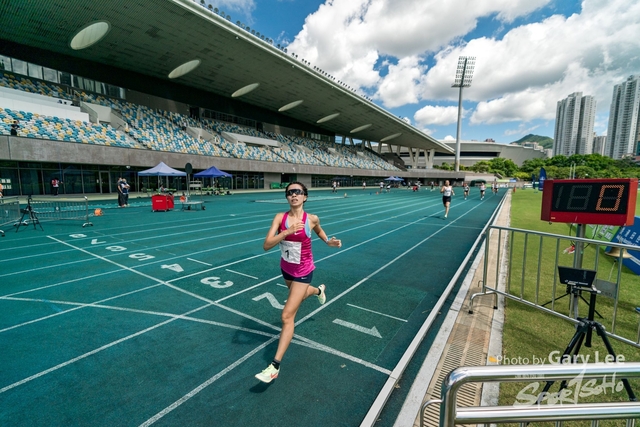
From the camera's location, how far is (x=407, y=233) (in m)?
11.7

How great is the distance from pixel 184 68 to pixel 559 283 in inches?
1462

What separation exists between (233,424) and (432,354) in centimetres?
232

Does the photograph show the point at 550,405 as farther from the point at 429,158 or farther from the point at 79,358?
the point at 429,158

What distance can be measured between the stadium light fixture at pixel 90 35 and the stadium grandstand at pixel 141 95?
80 mm

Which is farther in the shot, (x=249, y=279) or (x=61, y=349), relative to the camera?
(x=249, y=279)

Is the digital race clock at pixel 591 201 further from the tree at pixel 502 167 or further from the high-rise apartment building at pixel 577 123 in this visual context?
the high-rise apartment building at pixel 577 123

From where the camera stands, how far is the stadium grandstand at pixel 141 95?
73.2 feet

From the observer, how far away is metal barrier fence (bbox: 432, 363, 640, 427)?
1.29 metres

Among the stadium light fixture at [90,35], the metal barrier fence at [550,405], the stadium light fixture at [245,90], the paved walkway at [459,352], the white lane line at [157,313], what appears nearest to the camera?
the metal barrier fence at [550,405]

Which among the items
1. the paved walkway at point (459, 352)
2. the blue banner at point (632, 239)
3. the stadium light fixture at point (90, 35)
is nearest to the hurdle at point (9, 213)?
the paved walkway at point (459, 352)

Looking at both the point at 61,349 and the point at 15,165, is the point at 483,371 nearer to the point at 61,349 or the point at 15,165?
the point at 61,349

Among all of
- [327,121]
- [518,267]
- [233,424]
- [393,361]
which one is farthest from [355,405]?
[327,121]

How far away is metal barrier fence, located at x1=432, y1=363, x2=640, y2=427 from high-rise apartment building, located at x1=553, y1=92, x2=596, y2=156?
18679 cm

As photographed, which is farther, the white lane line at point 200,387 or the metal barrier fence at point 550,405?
the white lane line at point 200,387
